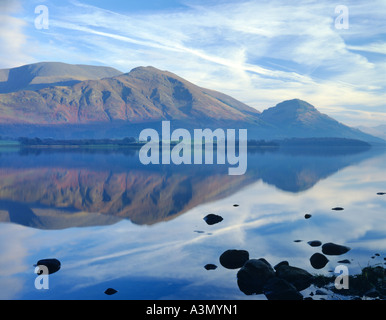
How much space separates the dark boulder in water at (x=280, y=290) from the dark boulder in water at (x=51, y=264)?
41.6 ft

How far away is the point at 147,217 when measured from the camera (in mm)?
36469

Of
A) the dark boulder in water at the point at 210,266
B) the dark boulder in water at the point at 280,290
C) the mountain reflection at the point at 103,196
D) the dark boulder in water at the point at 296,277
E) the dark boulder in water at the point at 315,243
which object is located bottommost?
the dark boulder in water at the point at 280,290

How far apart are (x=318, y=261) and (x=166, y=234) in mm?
13247

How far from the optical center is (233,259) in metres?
21.1

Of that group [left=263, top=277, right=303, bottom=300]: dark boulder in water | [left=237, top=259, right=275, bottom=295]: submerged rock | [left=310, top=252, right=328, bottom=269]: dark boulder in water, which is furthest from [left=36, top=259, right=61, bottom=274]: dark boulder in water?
[left=310, top=252, right=328, bottom=269]: dark boulder in water

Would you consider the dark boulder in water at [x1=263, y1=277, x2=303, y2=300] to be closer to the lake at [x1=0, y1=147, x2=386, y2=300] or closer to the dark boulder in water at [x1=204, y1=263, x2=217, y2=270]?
the lake at [x1=0, y1=147, x2=386, y2=300]

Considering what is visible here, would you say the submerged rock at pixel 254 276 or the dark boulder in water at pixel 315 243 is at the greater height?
the dark boulder in water at pixel 315 243

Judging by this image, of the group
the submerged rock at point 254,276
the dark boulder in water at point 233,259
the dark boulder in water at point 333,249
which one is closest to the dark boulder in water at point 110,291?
the submerged rock at point 254,276

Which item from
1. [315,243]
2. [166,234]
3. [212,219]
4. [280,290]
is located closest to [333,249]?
[315,243]

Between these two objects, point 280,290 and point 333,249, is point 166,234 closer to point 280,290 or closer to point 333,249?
point 333,249

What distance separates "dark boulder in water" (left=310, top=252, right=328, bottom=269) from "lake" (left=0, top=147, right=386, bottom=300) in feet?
0.98

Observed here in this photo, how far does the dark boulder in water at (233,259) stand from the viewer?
2069cm

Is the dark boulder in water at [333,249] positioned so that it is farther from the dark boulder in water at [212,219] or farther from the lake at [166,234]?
the dark boulder in water at [212,219]
